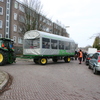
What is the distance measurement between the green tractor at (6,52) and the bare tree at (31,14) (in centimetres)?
1063

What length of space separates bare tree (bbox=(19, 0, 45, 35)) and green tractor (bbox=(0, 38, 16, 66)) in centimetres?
1063

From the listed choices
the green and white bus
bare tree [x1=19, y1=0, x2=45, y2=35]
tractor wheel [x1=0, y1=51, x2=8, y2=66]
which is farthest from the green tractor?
bare tree [x1=19, y1=0, x2=45, y2=35]

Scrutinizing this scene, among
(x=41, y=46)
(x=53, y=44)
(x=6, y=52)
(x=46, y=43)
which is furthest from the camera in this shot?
(x=53, y=44)

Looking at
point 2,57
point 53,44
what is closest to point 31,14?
point 53,44

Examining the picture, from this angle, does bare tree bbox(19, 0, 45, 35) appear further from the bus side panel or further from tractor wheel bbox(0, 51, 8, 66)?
tractor wheel bbox(0, 51, 8, 66)

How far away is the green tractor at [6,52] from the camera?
11.7m

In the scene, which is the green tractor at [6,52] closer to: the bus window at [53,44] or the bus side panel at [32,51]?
the bus side panel at [32,51]

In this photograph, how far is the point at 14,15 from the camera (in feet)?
117

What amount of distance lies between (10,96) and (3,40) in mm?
8715

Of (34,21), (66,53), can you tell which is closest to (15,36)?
(34,21)

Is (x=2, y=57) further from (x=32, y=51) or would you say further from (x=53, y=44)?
(x=53, y=44)

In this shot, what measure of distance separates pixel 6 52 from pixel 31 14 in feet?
42.0

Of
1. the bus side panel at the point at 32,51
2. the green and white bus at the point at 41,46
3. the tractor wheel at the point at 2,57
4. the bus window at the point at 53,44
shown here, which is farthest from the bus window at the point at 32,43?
the tractor wheel at the point at 2,57

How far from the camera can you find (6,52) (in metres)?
12.1
